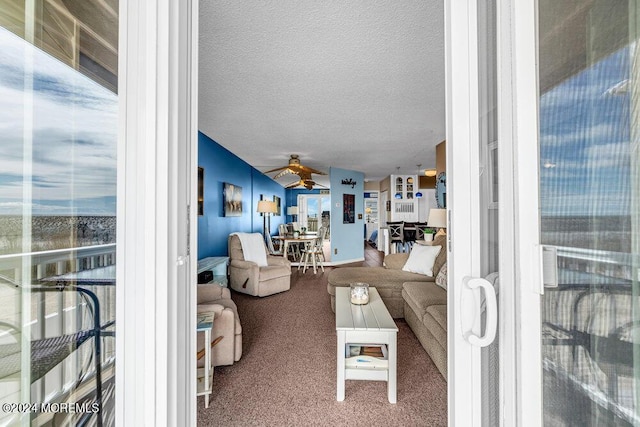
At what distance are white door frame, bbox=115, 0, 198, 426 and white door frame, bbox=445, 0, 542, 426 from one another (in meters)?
0.87

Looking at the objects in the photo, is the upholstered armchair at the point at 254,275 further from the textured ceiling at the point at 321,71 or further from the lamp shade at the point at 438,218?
the lamp shade at the point at 438,218

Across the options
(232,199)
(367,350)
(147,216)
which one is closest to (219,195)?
(232,199)

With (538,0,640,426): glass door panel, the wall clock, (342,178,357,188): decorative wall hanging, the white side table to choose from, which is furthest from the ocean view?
(342,178,357,188): decorative wall hanging

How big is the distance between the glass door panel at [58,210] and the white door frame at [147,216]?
0.12 feet

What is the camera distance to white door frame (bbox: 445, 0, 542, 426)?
0.64 m

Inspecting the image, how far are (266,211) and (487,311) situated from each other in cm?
583

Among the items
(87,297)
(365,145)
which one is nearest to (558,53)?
(87,297)

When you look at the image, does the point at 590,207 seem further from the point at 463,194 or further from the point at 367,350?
the point at 367,350

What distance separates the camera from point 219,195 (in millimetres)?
4742

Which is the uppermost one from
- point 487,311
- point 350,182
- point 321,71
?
point 321,71

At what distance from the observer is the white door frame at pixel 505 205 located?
644mm

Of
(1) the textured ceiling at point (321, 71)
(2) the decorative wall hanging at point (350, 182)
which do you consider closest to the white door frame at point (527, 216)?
(1) the textured ceiling at point (321, 71)

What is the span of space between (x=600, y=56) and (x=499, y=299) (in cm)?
58

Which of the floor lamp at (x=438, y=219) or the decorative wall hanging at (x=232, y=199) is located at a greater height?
the decorative wall hanging at (x=232, y=199)
